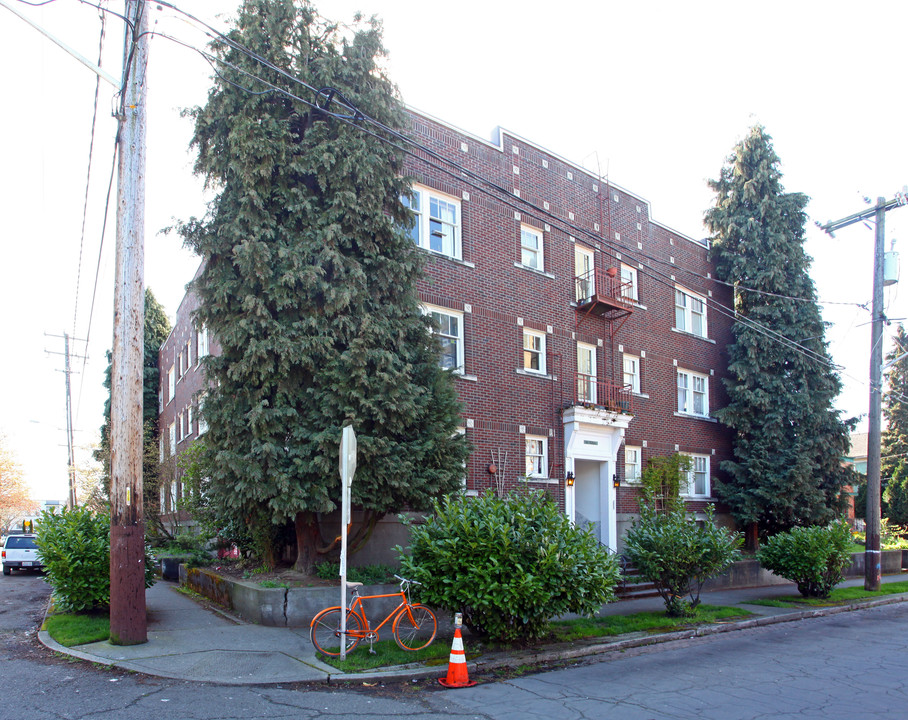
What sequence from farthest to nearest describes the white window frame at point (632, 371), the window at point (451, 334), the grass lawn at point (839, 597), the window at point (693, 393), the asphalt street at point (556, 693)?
the window at point (693, 393), the white window frame at point (632, 371), the window at point (451, 334), the grass lawn at point (839, 597), the asphalt street at point (556, 693)

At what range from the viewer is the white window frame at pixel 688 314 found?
921 inches

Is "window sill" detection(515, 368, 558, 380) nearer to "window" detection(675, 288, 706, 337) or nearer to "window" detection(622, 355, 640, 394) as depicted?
"window" detection(622, 355, 640, 394)

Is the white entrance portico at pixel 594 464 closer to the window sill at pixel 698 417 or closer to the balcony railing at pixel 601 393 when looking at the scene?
the balcony railing at pixel 601 393

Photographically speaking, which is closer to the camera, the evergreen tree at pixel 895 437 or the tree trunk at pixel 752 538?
the tree trunk at pixel 752 538

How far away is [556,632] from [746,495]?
13.8 meters

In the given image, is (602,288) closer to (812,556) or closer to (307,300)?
(812,556)

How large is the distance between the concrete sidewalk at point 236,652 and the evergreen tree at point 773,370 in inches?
395

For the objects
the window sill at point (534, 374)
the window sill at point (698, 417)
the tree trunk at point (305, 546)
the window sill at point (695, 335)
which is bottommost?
the tree trunk at point (305, 546)

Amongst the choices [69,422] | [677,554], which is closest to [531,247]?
[677,554]

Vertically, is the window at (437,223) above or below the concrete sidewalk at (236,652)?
above

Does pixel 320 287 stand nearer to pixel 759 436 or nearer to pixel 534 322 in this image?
pixel 534 322

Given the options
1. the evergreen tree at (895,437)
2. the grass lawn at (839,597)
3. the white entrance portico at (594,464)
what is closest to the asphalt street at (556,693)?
the grass lawn at (839,597)

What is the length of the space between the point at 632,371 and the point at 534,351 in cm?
414

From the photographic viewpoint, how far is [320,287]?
12172 millimetres
